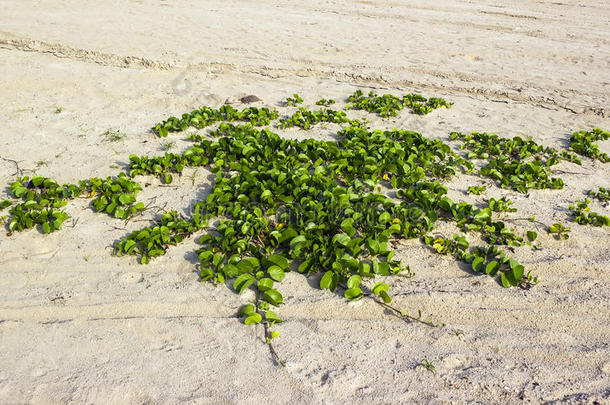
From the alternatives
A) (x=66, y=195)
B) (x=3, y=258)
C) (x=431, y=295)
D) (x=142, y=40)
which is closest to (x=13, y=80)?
(x=142, y=40)

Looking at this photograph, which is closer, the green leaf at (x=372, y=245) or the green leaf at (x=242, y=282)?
the green leaf at (x=242, y=282)

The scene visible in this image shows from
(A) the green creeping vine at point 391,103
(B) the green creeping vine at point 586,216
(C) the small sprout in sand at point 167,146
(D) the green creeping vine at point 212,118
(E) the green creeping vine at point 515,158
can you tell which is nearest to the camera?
(B) the green creeping vine at point 586,216

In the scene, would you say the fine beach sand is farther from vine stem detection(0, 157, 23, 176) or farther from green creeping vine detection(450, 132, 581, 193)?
green creeping vine detection(450, 132, 581, 193)

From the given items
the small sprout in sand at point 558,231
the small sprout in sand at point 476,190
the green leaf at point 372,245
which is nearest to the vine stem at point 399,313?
the green leaf at point 372,245

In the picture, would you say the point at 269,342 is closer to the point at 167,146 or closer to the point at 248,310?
the point at 248,310

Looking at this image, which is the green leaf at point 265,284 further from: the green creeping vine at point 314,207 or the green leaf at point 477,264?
the green leaf at point 477,264

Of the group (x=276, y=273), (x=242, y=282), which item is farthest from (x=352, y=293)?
(x=242, y=282)
